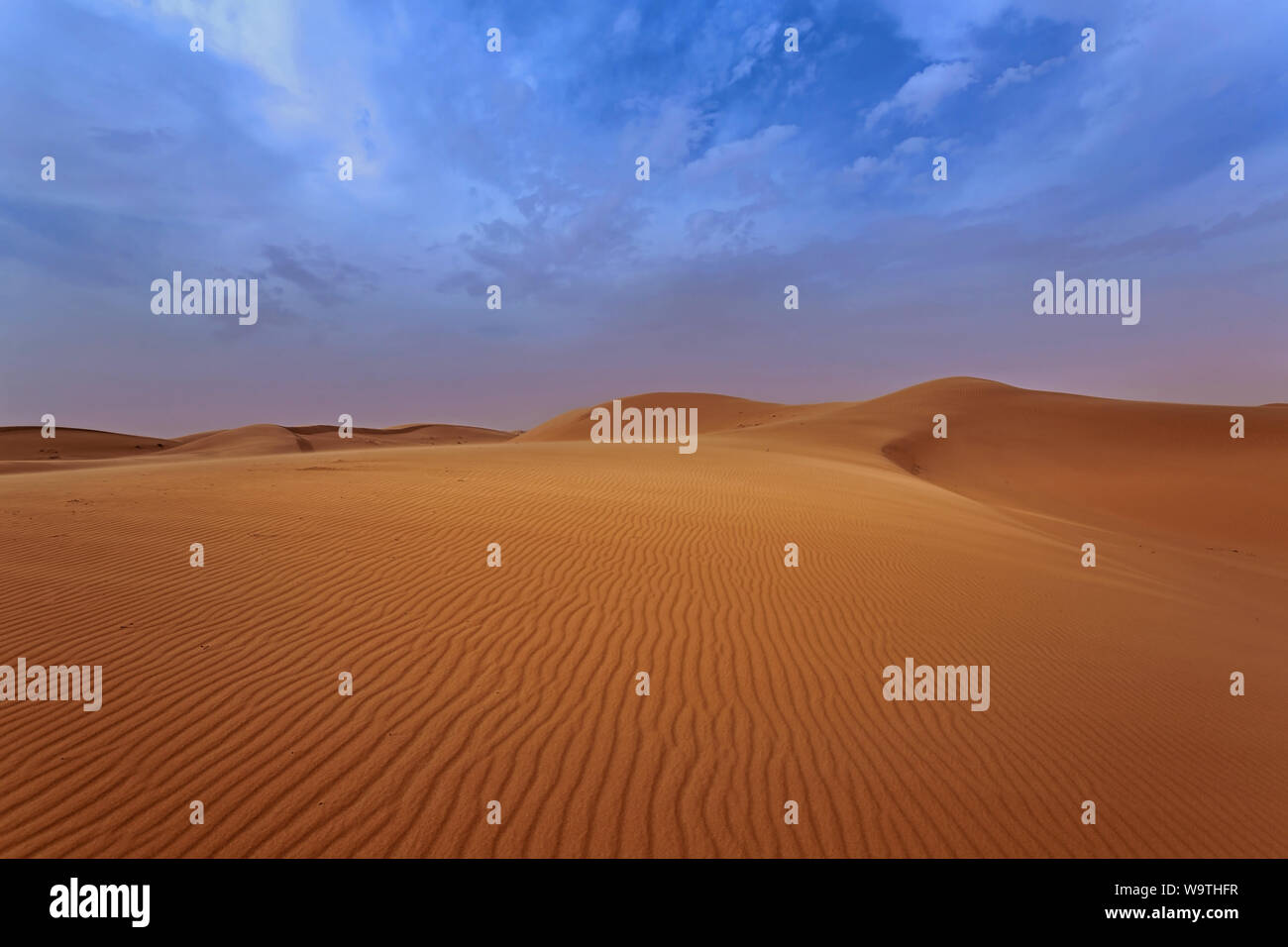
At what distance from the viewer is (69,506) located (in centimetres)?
1026

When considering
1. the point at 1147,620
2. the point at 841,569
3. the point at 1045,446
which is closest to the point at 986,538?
the point at 1147,620

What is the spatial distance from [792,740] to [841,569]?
4.76m

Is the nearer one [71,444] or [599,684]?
[599,684]

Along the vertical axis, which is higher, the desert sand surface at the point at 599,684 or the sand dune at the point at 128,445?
the sand dune at the point at 128,445

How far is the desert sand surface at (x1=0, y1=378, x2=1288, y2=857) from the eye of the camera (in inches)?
143

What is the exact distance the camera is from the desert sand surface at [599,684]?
11.9 ft

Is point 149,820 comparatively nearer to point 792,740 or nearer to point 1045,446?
point 792,740

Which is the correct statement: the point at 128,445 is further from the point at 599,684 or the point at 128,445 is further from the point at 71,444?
the point at 599,684

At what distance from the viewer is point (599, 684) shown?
17.0 feet

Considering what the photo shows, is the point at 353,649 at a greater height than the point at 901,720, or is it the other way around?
the point at 353,649
